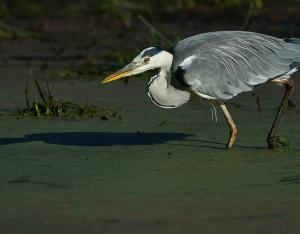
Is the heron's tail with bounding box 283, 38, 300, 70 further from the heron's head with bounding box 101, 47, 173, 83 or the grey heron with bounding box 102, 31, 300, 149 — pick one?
the heron's head with bounding box 101, 47, 173, 83

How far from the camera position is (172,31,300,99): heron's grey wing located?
7246 millimetres

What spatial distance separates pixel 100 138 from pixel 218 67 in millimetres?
1021

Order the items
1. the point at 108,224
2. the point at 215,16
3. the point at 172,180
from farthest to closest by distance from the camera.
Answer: the point at 215,16, the point at 172,180, the point at 108,224

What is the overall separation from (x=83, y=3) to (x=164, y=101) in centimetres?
727

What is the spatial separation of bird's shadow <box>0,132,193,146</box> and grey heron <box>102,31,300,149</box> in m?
0.49

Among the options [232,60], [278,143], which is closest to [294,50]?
[232,60]

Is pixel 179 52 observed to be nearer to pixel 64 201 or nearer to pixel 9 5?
pixel 64 201

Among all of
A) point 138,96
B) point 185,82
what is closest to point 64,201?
point 185,82

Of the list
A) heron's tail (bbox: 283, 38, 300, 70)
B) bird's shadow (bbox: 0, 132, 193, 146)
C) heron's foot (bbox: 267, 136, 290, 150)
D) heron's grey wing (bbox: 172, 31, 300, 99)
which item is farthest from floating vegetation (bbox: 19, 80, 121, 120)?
heron's foot (bbox: 267, 136, 290, 150)

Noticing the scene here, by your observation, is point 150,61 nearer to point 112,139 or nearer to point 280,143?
point 112,139

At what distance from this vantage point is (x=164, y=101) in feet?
23.8

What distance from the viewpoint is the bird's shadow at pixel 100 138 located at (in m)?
7.69

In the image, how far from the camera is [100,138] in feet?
25.8

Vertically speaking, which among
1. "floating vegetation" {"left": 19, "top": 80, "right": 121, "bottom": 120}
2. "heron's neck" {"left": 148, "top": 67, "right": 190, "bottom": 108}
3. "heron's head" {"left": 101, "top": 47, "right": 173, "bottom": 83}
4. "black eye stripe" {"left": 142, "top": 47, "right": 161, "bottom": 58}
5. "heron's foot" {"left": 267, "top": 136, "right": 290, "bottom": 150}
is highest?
"black eye stripe" {"left": 142, "top": 47, "right": 161, "bottom": 58}
